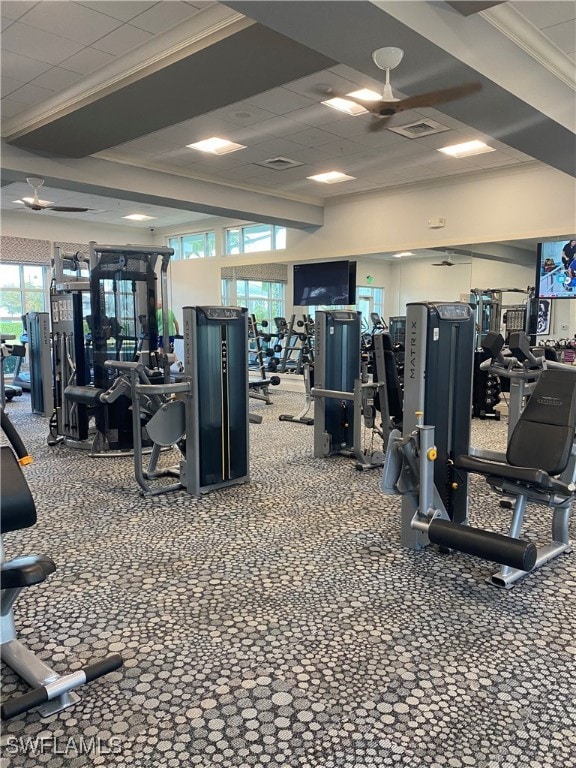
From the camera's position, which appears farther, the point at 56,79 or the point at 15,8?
the point at 56,79

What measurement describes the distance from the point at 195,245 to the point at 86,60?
7614mm

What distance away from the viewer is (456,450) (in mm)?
3318

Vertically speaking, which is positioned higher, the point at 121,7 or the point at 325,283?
the point at 121,7

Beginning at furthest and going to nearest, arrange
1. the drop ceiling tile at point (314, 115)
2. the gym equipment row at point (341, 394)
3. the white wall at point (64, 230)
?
the white wall at point (64, 230)
the drop ceiling tile at point (314, 115)
the gym equipment row at point (341, 394)

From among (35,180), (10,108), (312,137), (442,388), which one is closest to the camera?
(442,388)

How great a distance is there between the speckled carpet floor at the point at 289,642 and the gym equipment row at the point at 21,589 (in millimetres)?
63

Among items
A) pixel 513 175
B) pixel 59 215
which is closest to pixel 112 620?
pixel 513 175

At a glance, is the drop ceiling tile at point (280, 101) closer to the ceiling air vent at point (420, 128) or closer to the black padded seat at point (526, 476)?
the ceiling air vent at point (420, 128)

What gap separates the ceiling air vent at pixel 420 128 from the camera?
18.8 ft

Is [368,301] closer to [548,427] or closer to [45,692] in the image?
[548,427]

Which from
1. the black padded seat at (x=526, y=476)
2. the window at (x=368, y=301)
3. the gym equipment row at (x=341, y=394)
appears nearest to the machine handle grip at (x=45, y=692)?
the black padded seat at (x=526, y=476)

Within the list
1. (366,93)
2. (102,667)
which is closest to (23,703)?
(102,667)

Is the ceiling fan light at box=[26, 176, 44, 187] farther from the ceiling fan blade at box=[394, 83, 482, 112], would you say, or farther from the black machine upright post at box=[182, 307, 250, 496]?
the ceiling fan blade at box=[394, 83, 482, 112]

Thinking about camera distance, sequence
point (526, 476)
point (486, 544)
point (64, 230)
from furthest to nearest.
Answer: point (64, 230), point (526, 476), point (486, 544)
